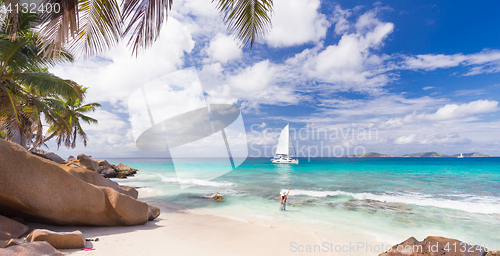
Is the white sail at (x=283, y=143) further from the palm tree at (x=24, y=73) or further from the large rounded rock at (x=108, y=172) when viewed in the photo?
the palm tree at (x=24, y=73)

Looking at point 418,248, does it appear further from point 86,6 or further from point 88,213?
point 86,6

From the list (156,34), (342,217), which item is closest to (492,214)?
(342,217)

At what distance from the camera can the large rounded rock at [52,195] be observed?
4.43 metres

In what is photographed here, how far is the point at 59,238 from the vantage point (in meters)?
3.85

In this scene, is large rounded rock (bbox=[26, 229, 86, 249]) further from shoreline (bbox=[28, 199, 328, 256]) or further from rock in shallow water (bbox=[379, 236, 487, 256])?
rock in shallow water (bbox=[379, 236, 487, 256])

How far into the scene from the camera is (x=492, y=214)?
10.6 m

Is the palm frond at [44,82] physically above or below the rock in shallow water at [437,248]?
above

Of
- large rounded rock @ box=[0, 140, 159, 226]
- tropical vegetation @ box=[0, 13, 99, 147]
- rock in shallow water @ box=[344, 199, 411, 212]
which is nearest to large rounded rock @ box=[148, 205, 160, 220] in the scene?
large rounded rock @ box=[0, 140, 159, 226]

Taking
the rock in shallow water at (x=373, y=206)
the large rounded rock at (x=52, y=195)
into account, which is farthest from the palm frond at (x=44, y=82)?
the rock in shallow water at (x=373, y=206)

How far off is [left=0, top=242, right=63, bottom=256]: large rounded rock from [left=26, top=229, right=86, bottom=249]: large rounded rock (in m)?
0.74

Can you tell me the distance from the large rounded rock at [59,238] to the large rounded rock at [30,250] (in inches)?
29.2

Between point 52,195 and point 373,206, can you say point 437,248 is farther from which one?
point 373,206

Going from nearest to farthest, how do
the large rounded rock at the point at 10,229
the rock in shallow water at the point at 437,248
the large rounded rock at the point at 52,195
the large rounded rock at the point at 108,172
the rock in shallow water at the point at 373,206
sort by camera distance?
the rock in shallow water at the point at 437,248 → the large rounded rock at the point at 10,229 → the large rounded rock at the point at 52,195 → the rock in shallow water at the point at 373,206 → the large rounded rock at the point at 108,172

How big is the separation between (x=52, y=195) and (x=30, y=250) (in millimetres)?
2471
